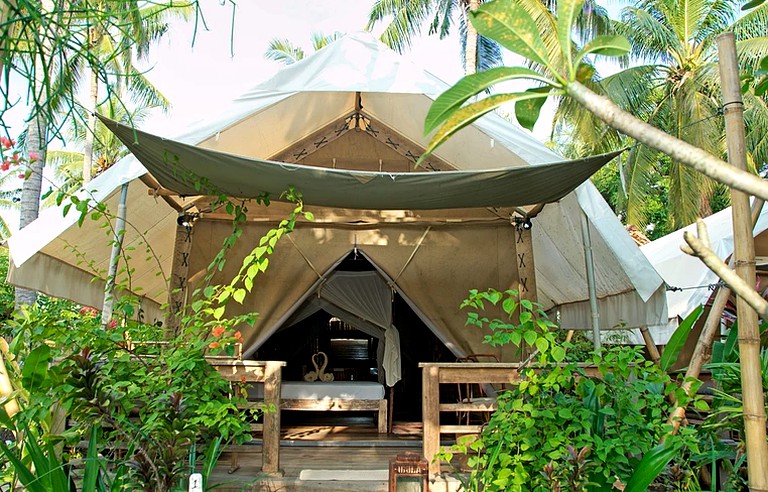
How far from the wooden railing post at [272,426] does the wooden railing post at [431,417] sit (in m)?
0.90

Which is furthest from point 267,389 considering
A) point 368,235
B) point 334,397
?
point 334,397

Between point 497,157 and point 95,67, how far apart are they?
12.7 ft

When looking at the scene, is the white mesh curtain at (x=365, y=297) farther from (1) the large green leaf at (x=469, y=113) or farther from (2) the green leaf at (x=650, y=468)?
(1) the large green leaf at (x=469, y=113)

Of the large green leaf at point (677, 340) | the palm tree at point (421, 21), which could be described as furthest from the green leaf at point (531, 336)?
the palm tree at point (421, 21)

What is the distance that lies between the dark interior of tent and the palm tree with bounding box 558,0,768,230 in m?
5.95

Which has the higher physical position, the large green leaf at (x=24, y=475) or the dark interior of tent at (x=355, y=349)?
the dark interior of tent at (x=355, y=349)

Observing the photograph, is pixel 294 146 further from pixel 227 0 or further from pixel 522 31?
pixel 522 31

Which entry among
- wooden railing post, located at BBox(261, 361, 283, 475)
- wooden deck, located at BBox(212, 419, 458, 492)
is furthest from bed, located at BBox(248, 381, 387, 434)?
wooden railing post, located at BBox(261, 361, 283, 475)

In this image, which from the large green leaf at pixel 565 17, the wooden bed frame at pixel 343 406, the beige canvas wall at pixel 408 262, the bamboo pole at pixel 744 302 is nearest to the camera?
the large green leaf at pixel 565 17

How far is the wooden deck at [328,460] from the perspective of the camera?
3561mm

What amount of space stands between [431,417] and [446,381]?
0.25 metres

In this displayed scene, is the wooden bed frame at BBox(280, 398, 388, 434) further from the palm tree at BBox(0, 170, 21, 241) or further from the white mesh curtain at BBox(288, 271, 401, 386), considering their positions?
the palm tree at BBox(0, 170, 21, 241)

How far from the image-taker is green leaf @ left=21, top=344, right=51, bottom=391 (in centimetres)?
273

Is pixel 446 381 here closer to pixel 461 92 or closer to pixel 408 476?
pixel 408 476
